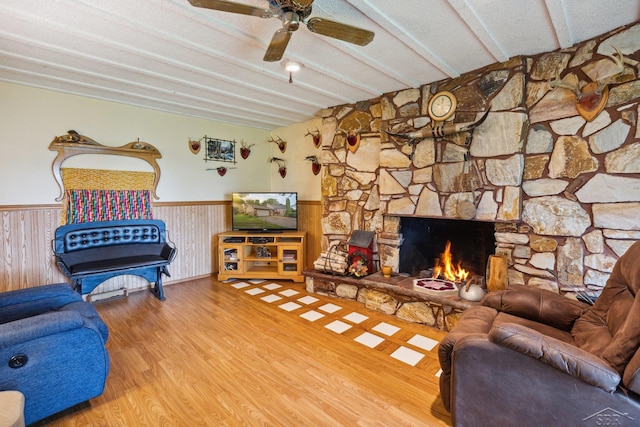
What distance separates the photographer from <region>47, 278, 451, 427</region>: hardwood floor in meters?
1.76

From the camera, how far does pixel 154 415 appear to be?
177 centimetres

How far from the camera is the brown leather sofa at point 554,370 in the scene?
4.07ft

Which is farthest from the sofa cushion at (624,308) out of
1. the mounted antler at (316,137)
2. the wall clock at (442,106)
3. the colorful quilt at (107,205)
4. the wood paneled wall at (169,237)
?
the colorful quilt at (107,205)

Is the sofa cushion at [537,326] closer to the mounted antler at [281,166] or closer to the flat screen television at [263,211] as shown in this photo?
the flat screen television at [263,211]

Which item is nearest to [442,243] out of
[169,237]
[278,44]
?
[278,44]

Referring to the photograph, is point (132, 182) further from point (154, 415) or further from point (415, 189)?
point (415, 189)

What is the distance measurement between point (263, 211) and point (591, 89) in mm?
3806

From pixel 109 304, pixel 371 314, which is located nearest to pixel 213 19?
pixel 371 314

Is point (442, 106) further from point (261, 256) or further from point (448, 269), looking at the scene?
point (261, 256)

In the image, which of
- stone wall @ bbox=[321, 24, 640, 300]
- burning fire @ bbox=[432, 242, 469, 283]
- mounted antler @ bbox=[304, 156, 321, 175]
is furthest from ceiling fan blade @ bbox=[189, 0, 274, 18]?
mounted antler @ bbox=[304, 156, 321, 175]

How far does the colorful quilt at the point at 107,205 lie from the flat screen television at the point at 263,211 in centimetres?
118

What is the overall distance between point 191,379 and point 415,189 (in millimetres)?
2656

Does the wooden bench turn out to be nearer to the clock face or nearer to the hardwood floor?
the hardwood floor

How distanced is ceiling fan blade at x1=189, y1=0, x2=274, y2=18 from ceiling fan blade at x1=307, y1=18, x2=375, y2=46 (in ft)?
0.79
